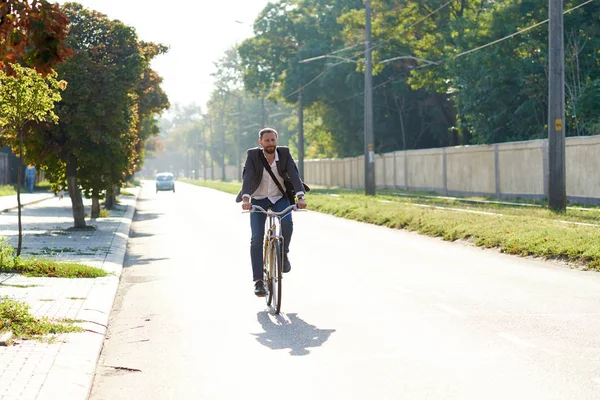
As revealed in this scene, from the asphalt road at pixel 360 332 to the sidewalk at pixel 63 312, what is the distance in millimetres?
184

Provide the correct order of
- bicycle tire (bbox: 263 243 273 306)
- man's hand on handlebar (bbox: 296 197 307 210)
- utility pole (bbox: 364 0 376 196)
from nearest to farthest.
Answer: man's hand on handlebar (bbox: 296 197 307 210), bicycle tire (bbox: 263 243 273 306), utility pole (bbox: 364 0 376 196)

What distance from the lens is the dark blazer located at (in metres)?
10.2

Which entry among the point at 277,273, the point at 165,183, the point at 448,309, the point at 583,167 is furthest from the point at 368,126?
the point at 165,183

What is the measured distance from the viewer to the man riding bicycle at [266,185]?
10.2 meters

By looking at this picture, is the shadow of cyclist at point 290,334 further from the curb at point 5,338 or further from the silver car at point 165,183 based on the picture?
the silver car at point 165,183

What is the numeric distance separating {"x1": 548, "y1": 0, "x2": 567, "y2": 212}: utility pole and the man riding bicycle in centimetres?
1519

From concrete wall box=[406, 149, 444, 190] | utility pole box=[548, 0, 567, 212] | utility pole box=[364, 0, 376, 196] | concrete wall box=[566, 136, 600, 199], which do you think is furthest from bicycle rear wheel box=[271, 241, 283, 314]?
concrete wall box=[406, 149, 444, 190]

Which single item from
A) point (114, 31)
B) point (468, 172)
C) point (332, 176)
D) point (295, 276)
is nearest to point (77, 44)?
point (114, 31)

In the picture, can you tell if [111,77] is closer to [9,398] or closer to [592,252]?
[592,252]

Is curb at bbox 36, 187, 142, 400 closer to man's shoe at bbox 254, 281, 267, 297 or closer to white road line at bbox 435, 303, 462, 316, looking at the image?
man's shoe at bbox 254, 281, 267, 297

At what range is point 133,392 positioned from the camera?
6.59 meters

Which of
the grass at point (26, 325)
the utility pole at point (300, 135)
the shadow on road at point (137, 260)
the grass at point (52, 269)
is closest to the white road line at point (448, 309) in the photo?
the grass at point (26, 325)

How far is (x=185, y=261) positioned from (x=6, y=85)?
3957 mm

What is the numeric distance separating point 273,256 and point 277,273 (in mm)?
208
